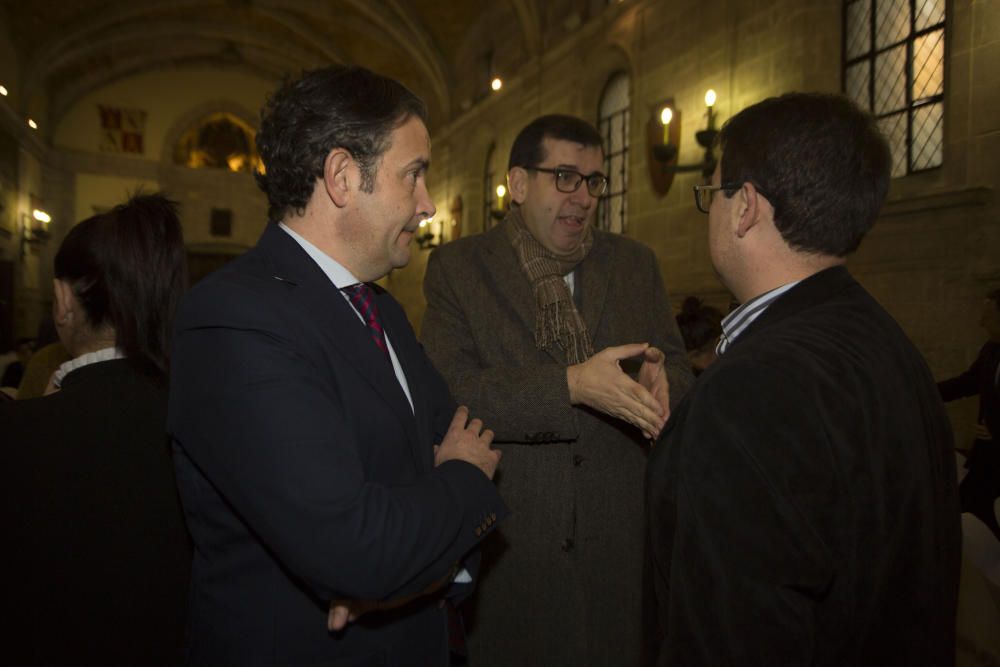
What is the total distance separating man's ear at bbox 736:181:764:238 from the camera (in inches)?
53.8

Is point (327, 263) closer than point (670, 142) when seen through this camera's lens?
Yes

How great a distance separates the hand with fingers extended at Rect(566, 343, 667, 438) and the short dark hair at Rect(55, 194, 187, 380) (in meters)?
1.05

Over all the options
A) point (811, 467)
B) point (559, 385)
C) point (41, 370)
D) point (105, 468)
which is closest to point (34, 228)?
point (41, 370)

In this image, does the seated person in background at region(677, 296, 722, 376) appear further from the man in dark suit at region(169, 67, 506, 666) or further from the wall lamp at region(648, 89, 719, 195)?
the wall lamp at region(648, 89, 719, 195)

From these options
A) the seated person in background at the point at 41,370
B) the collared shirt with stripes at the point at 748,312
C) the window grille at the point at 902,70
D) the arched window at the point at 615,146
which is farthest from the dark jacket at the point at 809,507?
the arched window at the point at 615,146

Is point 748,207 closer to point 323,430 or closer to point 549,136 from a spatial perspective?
point 323,430

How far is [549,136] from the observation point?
239 cm

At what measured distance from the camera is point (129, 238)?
1.61 meters

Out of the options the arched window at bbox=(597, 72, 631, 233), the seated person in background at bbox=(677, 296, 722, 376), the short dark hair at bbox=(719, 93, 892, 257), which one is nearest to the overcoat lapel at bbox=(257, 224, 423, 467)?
the short dark hair at bbox=(719, 93, 892, 257)

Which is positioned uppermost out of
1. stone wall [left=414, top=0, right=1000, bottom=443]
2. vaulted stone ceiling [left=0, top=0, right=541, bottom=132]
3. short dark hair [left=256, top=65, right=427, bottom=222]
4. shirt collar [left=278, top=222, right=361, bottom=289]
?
vaulted stone ceiling [left=0, top=0, right=541, bottom=132]

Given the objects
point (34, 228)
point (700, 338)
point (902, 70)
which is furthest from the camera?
point (34, 228)

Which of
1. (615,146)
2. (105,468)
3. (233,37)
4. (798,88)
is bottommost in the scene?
(105,468)

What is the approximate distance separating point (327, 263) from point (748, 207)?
0.84m

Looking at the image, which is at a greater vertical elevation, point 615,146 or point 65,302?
point 615,146
